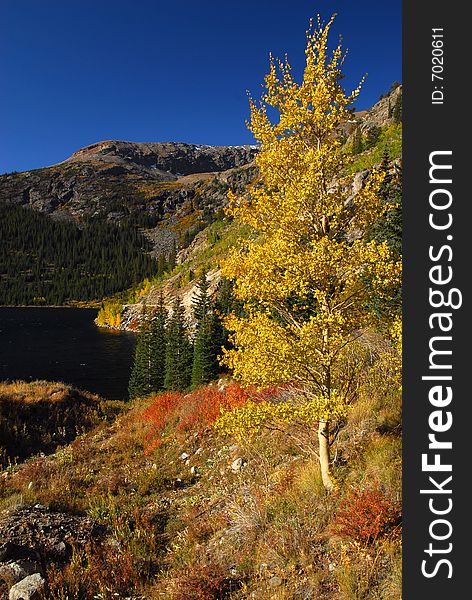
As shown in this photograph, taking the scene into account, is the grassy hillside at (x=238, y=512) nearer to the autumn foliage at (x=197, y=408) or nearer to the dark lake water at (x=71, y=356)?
the autumn foliage at (x=197, y=408)

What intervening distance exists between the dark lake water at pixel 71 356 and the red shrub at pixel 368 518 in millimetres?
52356

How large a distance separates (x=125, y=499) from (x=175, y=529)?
9.59ft

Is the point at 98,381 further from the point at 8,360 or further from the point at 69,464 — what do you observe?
the point at 69,464

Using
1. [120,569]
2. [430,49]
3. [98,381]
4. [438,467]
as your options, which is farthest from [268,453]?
[98,381]

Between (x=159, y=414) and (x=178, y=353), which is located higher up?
(x=178, y=353)

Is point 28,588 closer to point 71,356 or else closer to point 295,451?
point 295,451

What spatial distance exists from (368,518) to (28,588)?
684cm

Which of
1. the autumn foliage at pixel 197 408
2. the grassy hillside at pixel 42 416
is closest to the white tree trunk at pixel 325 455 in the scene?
the autumn foliage at pixel 197 408

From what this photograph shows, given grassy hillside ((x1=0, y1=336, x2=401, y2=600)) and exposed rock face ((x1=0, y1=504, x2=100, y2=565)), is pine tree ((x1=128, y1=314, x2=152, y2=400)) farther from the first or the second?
exposed rock face ((x1=0, y1=504, x2=100, y2=565))

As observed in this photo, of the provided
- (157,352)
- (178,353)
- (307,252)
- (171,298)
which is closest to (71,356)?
(171,298)

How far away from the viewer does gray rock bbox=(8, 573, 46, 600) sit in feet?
23.7

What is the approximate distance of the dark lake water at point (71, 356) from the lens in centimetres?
6319

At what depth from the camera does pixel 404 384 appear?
451 cm

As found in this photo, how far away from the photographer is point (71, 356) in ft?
269
